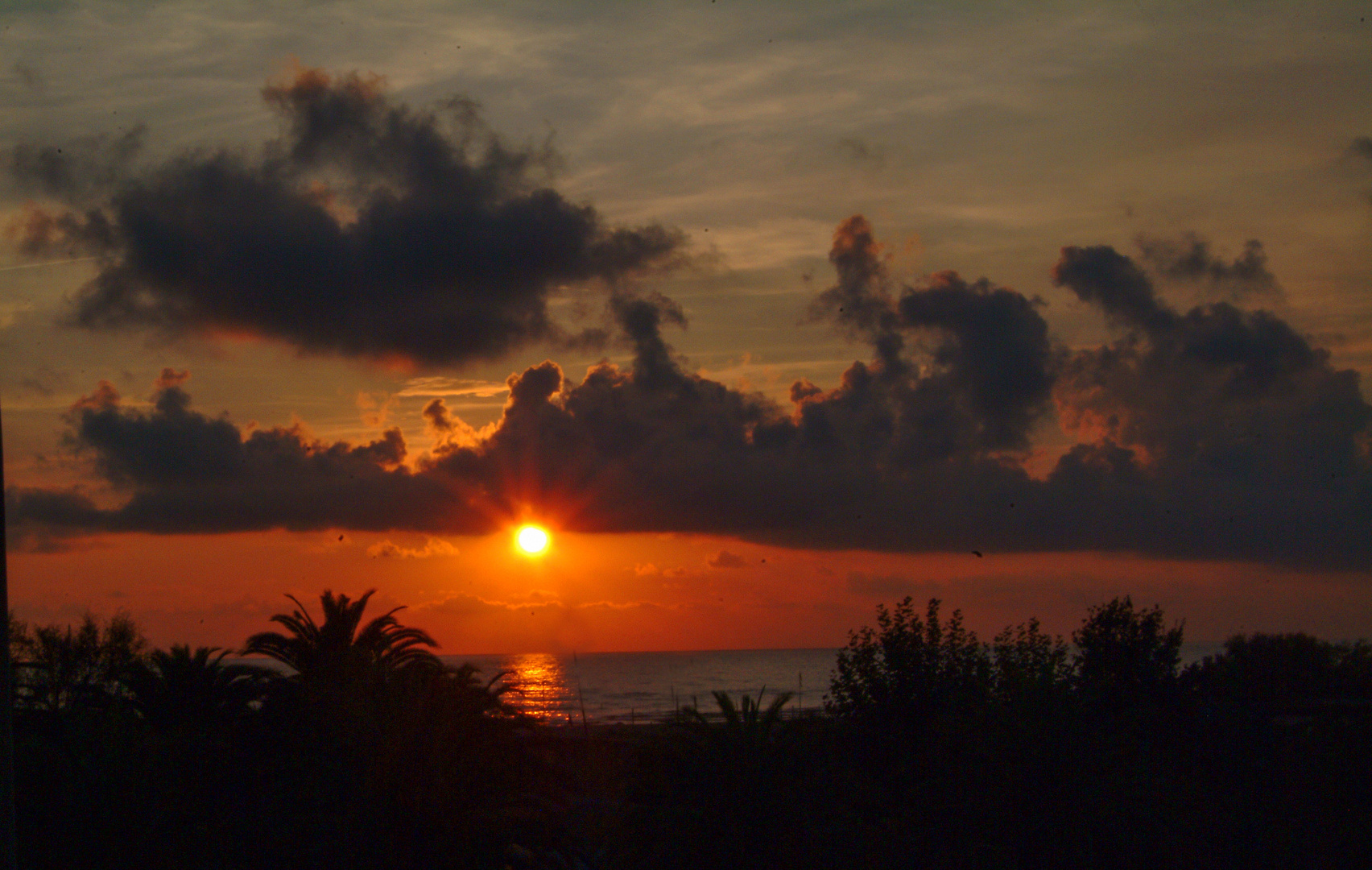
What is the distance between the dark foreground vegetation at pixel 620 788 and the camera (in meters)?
22.8

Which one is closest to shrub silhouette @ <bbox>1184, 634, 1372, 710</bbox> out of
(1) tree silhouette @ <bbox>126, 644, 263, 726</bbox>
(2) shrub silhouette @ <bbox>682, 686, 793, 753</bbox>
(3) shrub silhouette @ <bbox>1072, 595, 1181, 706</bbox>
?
(3) shrub silhouette @ <bbox>1072, 595, 1181, 706</bbox>

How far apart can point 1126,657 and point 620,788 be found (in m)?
25.8

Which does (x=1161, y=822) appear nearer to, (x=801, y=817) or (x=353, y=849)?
(x=801, y=817)

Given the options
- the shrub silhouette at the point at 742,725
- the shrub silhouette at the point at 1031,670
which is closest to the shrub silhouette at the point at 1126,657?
the shrub silhouette at the point at 1031,670

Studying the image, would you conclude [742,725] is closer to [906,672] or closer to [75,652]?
[906,672]

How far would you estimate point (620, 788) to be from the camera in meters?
28.7

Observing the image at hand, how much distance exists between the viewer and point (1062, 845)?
25.5 m

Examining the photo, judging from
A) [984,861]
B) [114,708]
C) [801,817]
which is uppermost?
[114,708]

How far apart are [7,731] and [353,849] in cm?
1414

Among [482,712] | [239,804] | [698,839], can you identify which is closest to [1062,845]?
[698,839]

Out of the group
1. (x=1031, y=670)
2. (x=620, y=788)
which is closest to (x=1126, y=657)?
(x=1031, y=670)

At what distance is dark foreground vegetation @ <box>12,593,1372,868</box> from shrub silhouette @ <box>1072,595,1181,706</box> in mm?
6408

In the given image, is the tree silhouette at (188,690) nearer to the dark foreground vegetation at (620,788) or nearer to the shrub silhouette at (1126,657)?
the dark foreground vegetation at (620,788)

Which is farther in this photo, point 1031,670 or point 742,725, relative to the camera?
point 1031,670
